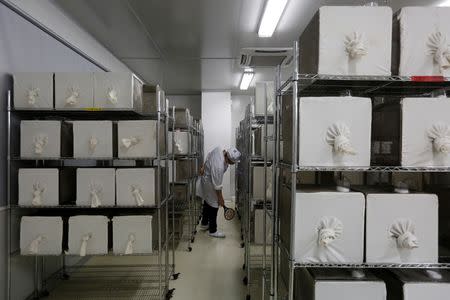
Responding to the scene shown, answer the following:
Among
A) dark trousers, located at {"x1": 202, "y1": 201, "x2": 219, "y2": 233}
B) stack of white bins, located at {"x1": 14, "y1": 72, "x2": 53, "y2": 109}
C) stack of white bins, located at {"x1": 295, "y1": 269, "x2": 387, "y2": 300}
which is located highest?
stack of white bins, located at {"x1": 14, "y1": 72, "x2": 53, "y2": 109}

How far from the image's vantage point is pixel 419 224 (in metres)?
1.47

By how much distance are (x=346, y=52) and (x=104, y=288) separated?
2.85 meters

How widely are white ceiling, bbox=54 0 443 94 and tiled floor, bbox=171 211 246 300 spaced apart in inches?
107

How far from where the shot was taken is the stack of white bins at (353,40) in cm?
143

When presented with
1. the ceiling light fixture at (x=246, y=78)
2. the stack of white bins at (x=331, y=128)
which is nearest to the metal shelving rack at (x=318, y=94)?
the stack of white bins at (x=331, y=128)

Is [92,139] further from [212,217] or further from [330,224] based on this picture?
[212,217]

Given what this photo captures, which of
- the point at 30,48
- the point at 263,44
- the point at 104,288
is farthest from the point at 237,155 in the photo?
the point at 30,48

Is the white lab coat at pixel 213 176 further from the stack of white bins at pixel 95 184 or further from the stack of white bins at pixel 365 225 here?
the stack of white bins at pixel 365 225

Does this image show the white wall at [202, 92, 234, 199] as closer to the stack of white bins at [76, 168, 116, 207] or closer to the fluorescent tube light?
the fluorescent tube light

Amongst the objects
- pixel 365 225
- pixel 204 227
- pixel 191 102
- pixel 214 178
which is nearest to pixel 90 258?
pixel 214 178

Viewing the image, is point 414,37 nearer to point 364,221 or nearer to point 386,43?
point 386,43

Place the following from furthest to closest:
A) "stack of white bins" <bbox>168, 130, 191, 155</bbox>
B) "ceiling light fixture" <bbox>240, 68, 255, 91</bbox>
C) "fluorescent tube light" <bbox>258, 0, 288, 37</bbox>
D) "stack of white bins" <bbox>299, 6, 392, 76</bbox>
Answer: "ceiling light fixture" <bbox>240, 68, 255, 91</bbox> < "stack of white bins" <bbox>168, 130, 191, 155</bbox> < "fluorescent tube light" <bbox>258, 0, 288, 37</bbox> < "stack of white bins" <bbox>299, 6, 392, 76</bbox>

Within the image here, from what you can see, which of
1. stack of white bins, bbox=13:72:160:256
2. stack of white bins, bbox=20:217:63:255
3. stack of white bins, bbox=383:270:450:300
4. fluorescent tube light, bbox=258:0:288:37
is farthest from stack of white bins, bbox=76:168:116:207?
fluorescent tube light, bbox=258:0:288:37

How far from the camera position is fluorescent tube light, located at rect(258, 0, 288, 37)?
107 inches
